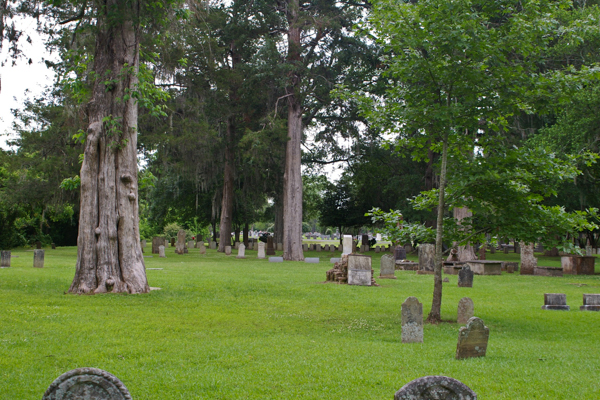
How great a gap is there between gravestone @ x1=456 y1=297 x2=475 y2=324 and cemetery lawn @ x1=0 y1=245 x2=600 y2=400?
0.81 feet

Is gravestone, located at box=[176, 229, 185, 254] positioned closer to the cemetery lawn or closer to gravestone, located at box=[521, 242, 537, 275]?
the cemetery lawn

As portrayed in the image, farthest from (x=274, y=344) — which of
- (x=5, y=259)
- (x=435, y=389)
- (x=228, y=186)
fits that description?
(x=228, y=186)

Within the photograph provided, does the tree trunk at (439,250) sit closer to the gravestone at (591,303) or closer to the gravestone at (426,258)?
the gravestone at (591,303)

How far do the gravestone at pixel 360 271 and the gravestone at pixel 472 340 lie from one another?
1042cm

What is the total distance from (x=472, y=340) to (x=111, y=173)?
34.5ft

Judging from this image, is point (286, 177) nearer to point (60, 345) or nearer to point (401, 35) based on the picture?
point (401, 35)

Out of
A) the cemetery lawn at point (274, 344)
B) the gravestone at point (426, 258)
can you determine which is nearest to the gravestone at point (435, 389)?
the cemetery lawn at point (274, 344)

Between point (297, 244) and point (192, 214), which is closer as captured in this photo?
point (297, 244)

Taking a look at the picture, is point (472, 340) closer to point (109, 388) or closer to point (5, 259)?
point (109, 388)

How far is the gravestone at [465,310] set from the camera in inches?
426

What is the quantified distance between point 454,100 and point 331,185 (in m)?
37.9

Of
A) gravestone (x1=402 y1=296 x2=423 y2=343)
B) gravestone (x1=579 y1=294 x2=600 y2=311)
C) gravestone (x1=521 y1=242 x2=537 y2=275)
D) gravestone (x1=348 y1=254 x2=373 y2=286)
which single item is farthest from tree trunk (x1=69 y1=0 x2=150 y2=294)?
gravestone (x1=521 y1=242 x2=537 y2=275)

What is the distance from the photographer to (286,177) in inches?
1282

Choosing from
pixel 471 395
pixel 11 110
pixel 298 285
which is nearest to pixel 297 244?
pixel 298 285
